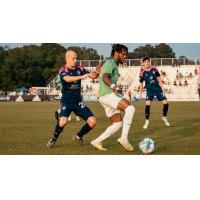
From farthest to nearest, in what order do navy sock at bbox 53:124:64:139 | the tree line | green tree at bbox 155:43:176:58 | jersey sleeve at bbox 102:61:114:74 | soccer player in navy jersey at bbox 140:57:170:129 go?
green tree at bbox 155:43:176:58 → the tree line → soccer player in navy jersey at bbox 140:57:170:129 → navy sock at bbox 53:124:64:139 → jersey sleeve at bbox 102:61:114:74

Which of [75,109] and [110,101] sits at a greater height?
[110,101]

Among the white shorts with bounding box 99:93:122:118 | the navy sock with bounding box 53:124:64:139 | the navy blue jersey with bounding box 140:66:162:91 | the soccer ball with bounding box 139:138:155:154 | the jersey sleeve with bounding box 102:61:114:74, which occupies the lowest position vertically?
the soccer ball with bounding box 139:138:155:154

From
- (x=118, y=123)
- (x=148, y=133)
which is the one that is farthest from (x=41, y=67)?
(x=118, y=123)

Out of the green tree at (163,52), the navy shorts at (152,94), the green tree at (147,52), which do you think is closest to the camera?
the navy shorts at (152,94)

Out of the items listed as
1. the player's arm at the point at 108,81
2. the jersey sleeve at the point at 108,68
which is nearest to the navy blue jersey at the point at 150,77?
the jersey sleeve at the point at 108,68

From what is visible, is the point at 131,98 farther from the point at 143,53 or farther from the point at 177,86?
the point at 143,53

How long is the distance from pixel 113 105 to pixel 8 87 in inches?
1581

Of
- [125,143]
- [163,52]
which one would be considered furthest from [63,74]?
[163,52]

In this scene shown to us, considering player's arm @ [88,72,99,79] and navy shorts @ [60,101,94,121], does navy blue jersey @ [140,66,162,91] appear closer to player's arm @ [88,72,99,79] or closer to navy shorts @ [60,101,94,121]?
navy shorts @ [60,101,94,121]

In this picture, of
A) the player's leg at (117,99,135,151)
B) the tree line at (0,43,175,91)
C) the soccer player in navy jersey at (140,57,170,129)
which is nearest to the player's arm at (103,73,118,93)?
the player's leg at (117,99,135,151)

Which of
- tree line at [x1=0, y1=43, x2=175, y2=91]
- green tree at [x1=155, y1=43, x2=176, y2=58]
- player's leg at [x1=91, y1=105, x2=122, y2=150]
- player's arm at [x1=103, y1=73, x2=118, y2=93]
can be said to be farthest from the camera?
green tree at [x1=155, y1=43, x2=176, y2=58]

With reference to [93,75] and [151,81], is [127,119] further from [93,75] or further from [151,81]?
[151,81]

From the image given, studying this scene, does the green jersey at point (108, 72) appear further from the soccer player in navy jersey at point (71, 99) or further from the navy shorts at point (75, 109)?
the navy shorts at point (75, 109)

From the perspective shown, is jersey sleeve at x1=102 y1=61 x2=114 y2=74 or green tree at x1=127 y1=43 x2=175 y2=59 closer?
jersey sleeve at x1=102 y1=61 x2=114 y2=74
